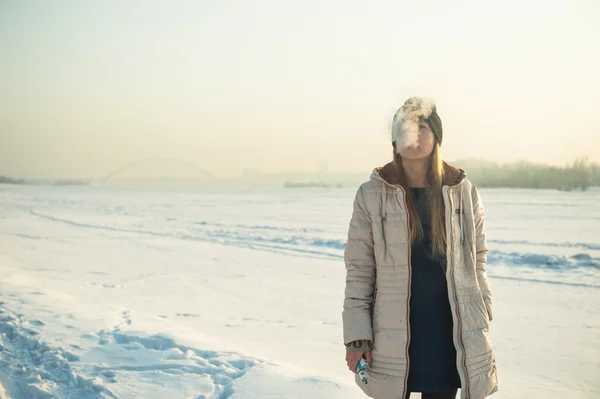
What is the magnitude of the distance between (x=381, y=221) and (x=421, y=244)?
17 centimetres

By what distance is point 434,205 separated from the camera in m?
1.86

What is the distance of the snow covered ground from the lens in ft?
11.0

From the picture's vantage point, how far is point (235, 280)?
7477 millimetres

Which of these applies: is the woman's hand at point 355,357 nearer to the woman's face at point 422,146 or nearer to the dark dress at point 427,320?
the dark dress at point 427,320

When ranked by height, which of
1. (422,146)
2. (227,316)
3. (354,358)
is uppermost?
(422,146)

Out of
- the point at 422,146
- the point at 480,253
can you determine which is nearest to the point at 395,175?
the point at 422,146

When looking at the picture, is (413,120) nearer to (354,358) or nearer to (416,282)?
(416,282)

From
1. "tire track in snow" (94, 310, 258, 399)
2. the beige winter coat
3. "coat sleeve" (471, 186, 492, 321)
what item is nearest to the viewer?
the beige winter coat

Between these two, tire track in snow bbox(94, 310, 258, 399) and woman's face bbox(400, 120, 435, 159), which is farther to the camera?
tire track in snow bbox(94, 310, 258, 399)

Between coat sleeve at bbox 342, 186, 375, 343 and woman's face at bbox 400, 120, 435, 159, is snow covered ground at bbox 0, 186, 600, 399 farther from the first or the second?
woman's face at bbox 400, 120, 435, 159

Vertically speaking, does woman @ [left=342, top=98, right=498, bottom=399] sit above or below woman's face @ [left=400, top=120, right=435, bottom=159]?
below

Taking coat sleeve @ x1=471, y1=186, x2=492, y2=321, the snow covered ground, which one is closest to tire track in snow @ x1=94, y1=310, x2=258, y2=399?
the snow covered ground

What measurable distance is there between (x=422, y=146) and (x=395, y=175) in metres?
0.15

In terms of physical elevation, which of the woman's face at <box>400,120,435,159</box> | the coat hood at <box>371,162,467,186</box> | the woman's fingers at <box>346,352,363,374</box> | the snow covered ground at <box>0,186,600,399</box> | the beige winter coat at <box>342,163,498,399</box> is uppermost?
the woman's face at <box>400,120,435,159</box>
